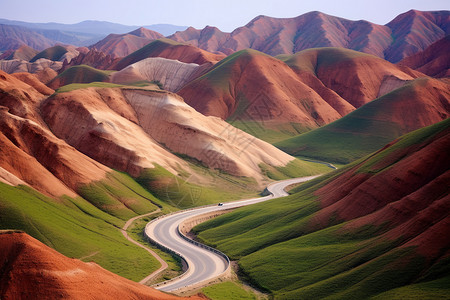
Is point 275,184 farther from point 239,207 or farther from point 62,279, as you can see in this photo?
point 62,279

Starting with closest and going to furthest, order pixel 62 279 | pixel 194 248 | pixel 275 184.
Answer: pixel 62 279 → pixel 194 248 → pixel 275 184

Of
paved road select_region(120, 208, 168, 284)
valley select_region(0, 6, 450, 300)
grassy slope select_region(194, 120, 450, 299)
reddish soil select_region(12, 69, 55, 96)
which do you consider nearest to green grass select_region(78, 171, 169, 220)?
valley select_region(0, 6, 450, 300)

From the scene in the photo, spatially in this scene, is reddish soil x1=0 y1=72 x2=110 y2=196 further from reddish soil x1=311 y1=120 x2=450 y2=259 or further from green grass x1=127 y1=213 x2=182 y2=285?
reddish soil x1=311 y1=120 x2=450 y2=259

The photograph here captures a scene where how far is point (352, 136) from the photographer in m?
174

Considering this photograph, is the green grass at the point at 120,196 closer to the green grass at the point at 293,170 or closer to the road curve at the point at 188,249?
the road curve at the point at 188,249

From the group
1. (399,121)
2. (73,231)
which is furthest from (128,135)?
(399,121)

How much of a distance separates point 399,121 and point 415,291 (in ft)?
474

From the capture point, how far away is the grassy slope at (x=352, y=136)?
16456 centimetres

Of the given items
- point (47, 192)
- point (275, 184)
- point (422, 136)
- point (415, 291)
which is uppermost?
point (422, 136)

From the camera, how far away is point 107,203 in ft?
270

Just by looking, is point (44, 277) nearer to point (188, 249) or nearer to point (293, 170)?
point (188, 249)

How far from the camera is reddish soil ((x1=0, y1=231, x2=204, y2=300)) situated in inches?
1329

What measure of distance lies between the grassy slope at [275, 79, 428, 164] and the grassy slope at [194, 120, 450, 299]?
83192 millimetres

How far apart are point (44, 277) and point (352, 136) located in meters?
153
